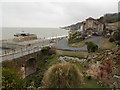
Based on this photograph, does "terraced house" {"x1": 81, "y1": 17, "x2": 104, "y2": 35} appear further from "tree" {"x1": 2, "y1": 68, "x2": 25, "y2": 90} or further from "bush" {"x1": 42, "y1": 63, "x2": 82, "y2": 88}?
"tree" {"x1": 2, "y1": 68, "x2": 25, "y2": 90}

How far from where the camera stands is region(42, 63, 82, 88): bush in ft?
23.0

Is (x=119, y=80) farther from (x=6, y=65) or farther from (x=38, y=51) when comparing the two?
(x=38, y=51)

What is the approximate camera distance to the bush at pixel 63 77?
275 inches

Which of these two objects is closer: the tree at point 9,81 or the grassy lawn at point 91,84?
the tree at point 9,81

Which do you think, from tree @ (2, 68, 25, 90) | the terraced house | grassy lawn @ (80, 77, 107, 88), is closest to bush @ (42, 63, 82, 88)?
tree @ (2, 68, 25, 90)

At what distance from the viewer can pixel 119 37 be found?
22.2m

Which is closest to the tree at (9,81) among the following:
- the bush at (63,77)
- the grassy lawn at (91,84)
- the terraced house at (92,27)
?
the bush at (63,77)

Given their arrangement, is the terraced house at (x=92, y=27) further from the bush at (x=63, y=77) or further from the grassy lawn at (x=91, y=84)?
the bush at (x=63, y=77)

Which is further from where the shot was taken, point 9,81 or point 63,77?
point 9,81

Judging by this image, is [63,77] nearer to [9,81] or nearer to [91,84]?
[9,81]

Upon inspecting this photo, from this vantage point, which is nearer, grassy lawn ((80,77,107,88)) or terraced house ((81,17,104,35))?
grassy lawn ((80,77,107,88))

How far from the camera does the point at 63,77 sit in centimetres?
697

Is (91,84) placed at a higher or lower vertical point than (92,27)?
lower

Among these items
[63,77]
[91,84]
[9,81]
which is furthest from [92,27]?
[9,81]
